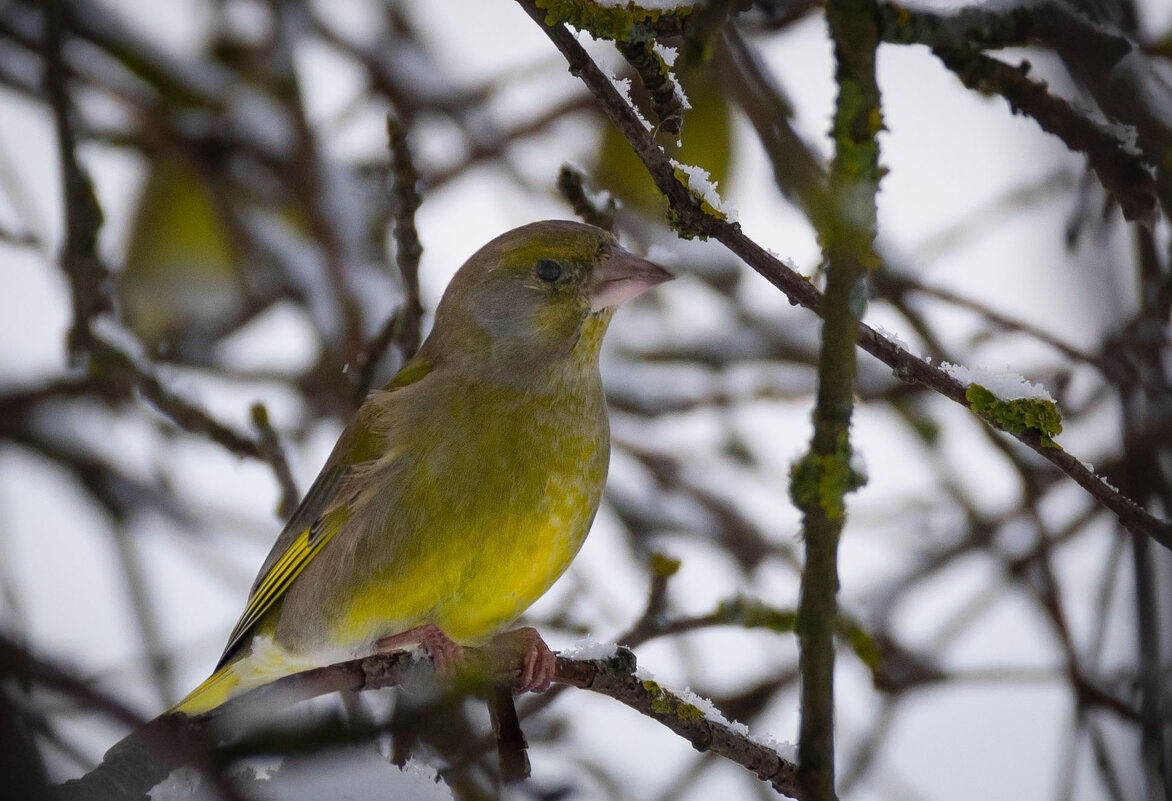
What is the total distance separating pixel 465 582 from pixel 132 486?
92.8 inches

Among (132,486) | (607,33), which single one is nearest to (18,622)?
(607,33)

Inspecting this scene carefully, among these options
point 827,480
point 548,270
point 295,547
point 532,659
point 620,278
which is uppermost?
point 548,270

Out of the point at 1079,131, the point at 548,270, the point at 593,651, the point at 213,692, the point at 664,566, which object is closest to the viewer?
the point at 1079,131

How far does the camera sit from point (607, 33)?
1898 mm

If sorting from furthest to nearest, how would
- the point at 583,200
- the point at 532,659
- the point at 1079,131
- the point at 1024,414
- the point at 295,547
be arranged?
the point at 295,547 < the point at 583,200 < the point at 532,659 < the point at 1079,131 < the point at 1024,414

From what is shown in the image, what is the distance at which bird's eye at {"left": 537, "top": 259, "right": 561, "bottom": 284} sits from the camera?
3.51 m

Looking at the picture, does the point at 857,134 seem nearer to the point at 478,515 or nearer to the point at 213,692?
the point at 478,515

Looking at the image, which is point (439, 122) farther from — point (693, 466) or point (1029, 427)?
point (1029, 427)

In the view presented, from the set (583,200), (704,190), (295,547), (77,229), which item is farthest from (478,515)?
(77,229)

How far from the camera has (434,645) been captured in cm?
308

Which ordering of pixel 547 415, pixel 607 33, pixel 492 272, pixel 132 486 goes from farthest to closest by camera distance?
pixel 132 486 < pixel 492 272 < pixel 547 415 < pixel 607 33

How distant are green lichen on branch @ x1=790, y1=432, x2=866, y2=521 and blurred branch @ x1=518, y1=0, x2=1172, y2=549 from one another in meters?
0.36

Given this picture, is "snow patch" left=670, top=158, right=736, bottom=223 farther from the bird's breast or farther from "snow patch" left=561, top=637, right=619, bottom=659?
the bird's breast

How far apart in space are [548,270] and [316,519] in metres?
1.09
